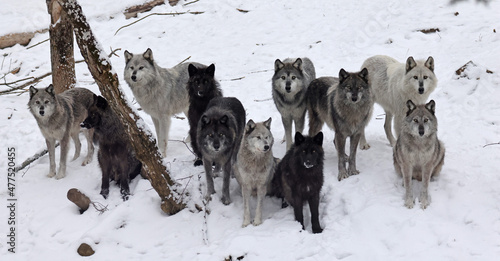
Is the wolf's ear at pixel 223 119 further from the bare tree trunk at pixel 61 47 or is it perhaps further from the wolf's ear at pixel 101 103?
the bare tree trunk at pixel 61 47

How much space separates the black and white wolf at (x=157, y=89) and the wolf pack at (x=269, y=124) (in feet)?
0.07

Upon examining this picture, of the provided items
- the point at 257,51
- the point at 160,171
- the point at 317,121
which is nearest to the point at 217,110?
the point at 160,171

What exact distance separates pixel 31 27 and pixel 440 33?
500 inches

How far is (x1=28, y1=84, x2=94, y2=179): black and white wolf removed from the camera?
7.97m

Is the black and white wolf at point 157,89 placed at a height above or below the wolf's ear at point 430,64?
below

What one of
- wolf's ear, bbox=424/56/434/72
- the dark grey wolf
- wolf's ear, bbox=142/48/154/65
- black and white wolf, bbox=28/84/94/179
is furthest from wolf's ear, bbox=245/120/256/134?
black and white wolf, bbox=28/84/94/179

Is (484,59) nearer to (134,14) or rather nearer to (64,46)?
(64,46)

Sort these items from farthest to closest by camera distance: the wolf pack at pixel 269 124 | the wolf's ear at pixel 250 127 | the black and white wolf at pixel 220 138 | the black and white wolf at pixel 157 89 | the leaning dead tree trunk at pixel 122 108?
the black and white wolf at pixel 157 89 < the black and white wolf at pixel 220 138 < the wolf's ear at pixel 250 127 < the wolf pack at pixel 269 124 < the leaning dead tree trunk at pixel 122 108

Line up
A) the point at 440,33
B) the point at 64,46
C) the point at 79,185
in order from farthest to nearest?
the point at 440,33 → the point at 64,46 → the point at 79,185

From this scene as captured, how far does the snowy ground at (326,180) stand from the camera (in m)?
5.97

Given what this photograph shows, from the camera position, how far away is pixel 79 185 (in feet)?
26.2

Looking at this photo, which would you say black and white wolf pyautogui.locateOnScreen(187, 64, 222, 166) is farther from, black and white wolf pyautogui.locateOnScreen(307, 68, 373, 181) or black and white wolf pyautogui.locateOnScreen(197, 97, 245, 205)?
black and white wolf pyautogui.locateOnScreen(307, 68, 373, 181)

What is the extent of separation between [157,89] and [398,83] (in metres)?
4.56

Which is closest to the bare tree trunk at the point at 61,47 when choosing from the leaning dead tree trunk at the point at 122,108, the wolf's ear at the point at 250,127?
the leaning dead tree trunk at the point at 122,108
